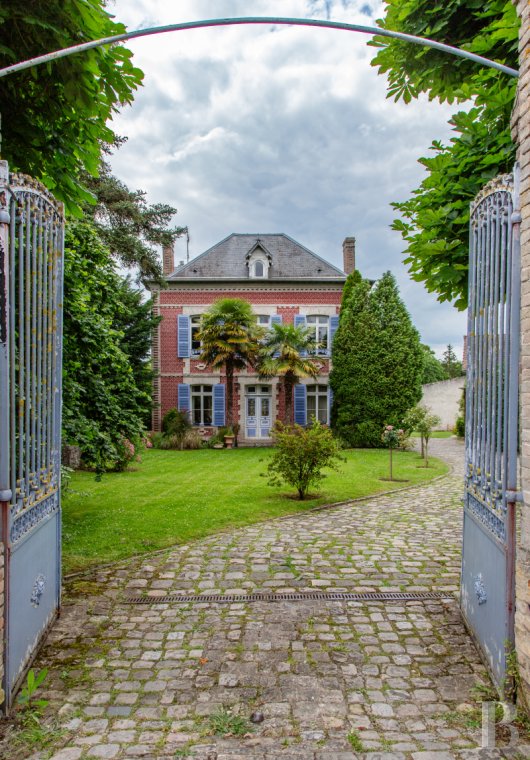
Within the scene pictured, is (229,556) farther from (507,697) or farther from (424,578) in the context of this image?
(507,697)

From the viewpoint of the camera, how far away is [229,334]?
19000 millimetres

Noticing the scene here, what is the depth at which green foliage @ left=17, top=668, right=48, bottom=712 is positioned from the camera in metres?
2.99

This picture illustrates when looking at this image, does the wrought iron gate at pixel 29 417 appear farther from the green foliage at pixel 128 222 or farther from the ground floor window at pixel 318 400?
the ground floor window at pixel 318 400

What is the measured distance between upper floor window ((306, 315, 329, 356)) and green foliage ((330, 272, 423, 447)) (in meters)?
1.60

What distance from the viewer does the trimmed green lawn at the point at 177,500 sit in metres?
6.45

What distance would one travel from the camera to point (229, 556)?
19.3 ft

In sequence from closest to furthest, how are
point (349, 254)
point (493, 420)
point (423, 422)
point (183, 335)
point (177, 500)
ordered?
point (493, 420) < point (177, 500) < point (423, 422) < point (183, 335) < point (349, 254)

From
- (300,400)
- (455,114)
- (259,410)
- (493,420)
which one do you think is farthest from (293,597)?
(259,410)

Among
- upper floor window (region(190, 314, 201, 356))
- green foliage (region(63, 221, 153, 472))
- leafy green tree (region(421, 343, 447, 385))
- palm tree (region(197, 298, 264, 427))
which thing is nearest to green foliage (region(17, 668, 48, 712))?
green foliage (region(63, 221, 153, 472))

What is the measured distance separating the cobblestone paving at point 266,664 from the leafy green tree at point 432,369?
180ft

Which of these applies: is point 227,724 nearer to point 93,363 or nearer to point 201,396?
point 93,363

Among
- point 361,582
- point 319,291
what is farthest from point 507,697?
point 319,291

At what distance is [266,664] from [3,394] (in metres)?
2.61

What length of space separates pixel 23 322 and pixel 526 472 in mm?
3481
